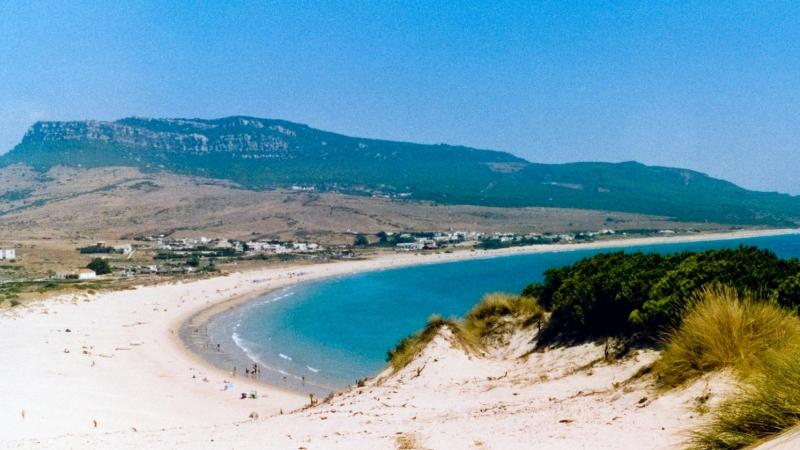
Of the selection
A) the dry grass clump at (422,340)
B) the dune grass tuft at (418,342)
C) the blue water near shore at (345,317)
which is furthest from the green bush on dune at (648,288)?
the blue water near shore at (345,317)

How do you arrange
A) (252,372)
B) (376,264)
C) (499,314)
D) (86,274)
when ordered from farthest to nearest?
(376,264), (86,274), (252,372), (499,314)

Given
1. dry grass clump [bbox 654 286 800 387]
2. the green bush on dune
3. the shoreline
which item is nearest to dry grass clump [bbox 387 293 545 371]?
the green bush on dune

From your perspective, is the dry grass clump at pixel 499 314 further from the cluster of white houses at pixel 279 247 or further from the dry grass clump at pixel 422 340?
the cluster of white houses at pixel 279 247

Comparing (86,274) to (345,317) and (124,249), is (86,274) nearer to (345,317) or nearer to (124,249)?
(124,249)

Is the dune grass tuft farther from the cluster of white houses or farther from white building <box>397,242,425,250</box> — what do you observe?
white building <box>397,242,425,250</box>

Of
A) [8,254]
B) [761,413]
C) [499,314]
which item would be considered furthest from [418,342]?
A: [8,254]

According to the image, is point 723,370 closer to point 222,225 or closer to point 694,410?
point 694,410
